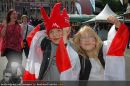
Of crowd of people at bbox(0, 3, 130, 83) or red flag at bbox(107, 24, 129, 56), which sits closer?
crowd of people at bbox(0, 3, 130, 83)

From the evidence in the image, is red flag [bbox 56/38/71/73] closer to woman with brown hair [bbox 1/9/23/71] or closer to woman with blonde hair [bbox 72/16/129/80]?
woman with blonde hair [bbox 72/16/129/80]

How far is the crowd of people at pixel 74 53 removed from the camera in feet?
14.9

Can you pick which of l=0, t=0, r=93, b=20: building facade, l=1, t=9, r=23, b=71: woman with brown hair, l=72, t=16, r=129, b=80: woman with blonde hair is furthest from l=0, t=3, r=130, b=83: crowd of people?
l=0, t=0, r=93, b=20: building facade

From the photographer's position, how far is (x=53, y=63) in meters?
4.79

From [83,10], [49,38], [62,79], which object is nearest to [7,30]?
[49,38]

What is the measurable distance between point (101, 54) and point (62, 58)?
1.37 feet

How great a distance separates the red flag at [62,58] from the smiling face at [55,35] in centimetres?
16

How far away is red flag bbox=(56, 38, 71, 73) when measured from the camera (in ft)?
14.8

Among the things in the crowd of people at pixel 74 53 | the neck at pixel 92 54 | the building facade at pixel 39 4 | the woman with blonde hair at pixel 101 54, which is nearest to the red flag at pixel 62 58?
the crowd of people at pixel 74 53

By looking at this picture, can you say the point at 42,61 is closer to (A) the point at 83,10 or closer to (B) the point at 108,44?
(B) the point at 108,44

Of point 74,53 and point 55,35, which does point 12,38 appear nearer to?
point 55,35

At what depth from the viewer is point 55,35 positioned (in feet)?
16.2

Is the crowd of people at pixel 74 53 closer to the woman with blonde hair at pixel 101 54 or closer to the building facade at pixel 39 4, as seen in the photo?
the woman with blonde hair at pixel 101 54

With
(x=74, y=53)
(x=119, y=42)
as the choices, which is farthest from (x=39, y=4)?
(x=74, y=53)
